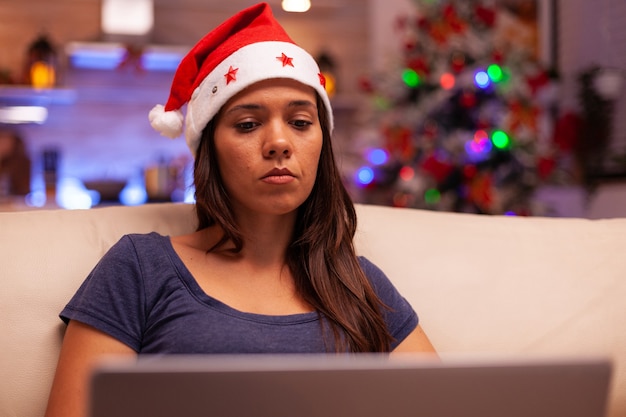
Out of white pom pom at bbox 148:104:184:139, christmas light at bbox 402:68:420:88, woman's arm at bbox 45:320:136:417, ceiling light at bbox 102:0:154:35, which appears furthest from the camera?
ceiling light at bbox 102:0:154:35

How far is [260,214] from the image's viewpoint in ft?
4.96

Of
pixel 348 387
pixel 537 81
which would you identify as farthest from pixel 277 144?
pixel 537 81

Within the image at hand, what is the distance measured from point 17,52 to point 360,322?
158 inches

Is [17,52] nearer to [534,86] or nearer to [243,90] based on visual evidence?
[534,86]

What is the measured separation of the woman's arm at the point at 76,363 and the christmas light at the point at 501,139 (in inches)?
123

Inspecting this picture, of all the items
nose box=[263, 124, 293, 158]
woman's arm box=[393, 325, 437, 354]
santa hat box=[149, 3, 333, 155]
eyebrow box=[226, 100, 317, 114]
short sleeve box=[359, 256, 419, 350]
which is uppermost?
santa hat box=[149, 3, 333, 155]

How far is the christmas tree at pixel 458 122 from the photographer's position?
13.4 feet

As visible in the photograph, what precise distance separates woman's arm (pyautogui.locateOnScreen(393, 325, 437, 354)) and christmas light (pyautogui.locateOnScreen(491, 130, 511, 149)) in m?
2.75

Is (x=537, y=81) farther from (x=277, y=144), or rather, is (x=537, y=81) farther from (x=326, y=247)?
(x=277, y=144)

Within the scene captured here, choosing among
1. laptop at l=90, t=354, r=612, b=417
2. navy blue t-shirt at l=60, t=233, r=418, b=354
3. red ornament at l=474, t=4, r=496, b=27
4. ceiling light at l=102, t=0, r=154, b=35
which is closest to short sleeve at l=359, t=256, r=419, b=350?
navy blue t-shirt at l=60, t=233, r=418, b=354

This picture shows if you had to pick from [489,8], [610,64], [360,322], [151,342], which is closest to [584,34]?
[610,64]

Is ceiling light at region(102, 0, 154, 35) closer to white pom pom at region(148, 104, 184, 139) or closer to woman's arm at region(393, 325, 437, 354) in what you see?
white pom pom at region(148, 104, 184, 139)

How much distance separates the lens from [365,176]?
4.38m

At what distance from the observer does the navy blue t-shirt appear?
125 cm
